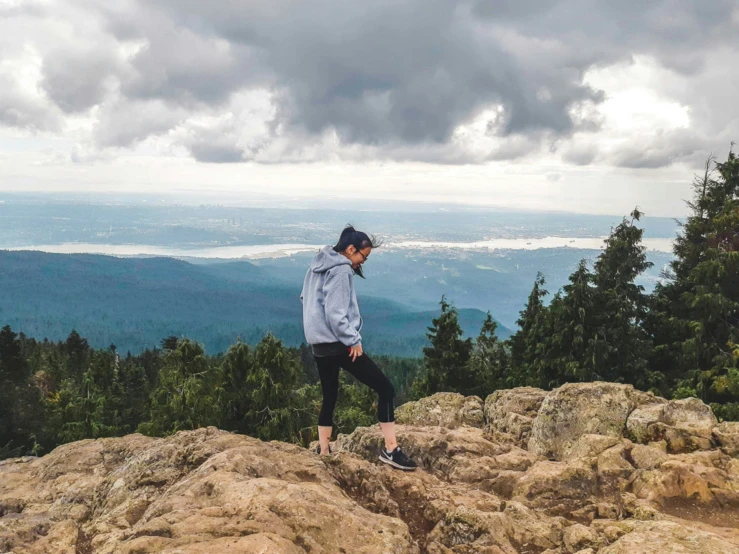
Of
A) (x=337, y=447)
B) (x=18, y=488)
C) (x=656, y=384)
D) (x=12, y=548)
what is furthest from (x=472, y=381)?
(x=12, y=548)

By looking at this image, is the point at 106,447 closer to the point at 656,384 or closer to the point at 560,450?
the point at 560,450

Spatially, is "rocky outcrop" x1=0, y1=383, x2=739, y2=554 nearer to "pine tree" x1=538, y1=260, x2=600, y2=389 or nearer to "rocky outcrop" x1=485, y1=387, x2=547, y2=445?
"rocky outcrop" x1=485, y1=387, x2=547, y2=445

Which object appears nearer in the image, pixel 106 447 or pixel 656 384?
pixel 106 447

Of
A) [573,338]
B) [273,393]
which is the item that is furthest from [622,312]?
[273,393]

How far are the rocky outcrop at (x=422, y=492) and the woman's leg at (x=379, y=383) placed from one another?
0.77m

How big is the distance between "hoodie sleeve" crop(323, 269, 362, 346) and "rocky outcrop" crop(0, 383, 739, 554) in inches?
84.9

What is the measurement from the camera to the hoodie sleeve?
667 cm

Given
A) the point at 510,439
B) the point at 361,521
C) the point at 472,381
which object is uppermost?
the point at 361,521

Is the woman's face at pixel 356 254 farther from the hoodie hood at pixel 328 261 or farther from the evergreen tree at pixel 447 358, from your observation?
the evergreen tree at pixel 447 358

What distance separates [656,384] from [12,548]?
113 ft

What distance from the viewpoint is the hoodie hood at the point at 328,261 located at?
686 centimetres

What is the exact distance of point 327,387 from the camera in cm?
764

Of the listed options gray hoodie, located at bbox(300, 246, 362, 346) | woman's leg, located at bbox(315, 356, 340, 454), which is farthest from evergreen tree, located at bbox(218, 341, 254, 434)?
gray hoodie, located at bbox(300, 246, 362, 346)

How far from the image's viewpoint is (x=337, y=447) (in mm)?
9906
